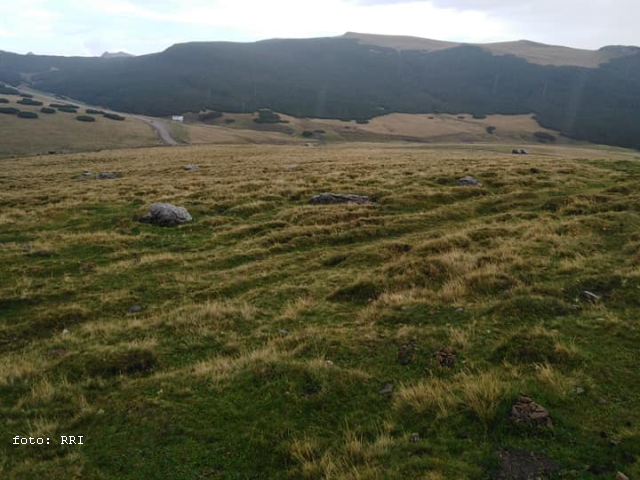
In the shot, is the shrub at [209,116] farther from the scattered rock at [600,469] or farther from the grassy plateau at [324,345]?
the scattered rock at [600,469]

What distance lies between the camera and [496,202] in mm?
22031

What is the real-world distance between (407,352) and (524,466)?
3273 mm

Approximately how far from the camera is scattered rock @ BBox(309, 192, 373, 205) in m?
23.3

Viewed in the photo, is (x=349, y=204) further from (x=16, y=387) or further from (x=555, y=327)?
(x=16, y=387)

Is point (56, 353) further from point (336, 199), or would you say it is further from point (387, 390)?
point (336, 199)

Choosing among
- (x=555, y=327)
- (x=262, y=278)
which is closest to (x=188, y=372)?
(x=262, y=278)

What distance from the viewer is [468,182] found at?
85.3 ft

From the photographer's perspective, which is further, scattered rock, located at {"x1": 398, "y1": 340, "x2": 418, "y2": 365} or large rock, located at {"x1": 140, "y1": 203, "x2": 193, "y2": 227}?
large rock, located at {"x1": 140, "y1": 203, "x2": 193, "y2": 227}

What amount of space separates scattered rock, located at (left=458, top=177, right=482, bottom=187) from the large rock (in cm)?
1674

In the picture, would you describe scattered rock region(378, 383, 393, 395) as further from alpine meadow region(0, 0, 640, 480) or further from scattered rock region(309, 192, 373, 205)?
scattered rock region(309, 192, 373, 205)

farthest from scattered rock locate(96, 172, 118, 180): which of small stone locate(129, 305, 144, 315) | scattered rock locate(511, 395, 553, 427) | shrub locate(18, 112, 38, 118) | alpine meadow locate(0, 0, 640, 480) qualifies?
shrub locate(18, 112, 38, 118)

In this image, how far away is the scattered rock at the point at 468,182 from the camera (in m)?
25.5

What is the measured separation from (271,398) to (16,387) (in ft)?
16.5

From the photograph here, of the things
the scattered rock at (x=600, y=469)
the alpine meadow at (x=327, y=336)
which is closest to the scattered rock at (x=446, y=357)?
the alpine meadow at (x=327, y=336)
